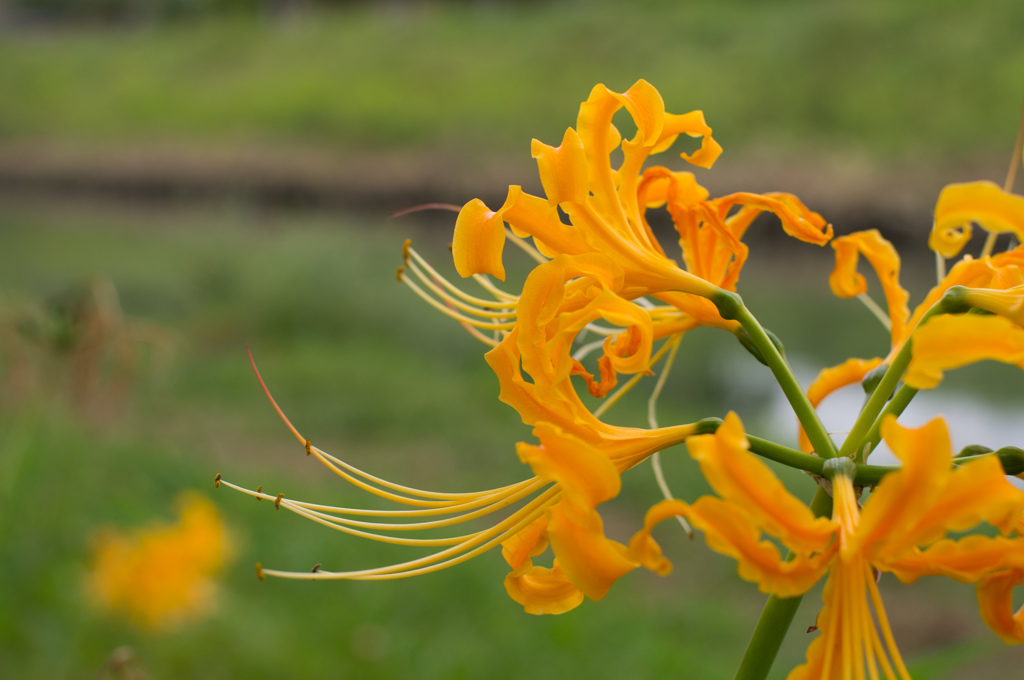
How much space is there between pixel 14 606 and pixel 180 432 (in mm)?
1860

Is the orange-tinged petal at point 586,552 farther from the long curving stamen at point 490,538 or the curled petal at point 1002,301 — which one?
the curled petal at point 1002,301

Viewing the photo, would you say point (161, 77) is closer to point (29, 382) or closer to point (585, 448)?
point (29, 382)

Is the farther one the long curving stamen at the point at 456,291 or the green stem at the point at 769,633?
the long curving stamen at the point at 456,291

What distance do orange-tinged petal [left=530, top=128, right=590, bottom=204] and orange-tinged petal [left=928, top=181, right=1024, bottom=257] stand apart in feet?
0.70

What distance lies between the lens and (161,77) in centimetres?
1606

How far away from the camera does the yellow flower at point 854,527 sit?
44cm

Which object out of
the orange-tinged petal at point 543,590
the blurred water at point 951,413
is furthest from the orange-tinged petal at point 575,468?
the blurred water at point 951,413

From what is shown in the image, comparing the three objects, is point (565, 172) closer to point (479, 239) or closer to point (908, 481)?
point (479, 239)

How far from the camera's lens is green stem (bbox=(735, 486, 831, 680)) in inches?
22.0

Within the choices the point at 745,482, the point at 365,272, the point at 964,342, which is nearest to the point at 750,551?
the point at 745,482

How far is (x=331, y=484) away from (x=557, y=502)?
3.18 m

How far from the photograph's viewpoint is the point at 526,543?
59cm

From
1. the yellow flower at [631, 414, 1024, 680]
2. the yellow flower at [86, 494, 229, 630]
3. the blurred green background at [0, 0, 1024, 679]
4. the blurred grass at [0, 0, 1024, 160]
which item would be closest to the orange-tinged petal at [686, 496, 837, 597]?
the yellow flower at [631, 414, 1024, 680]

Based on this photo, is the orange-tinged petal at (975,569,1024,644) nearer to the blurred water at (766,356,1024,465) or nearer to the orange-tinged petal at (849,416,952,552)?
the orange-tinged petal at (849,416,952,552)
